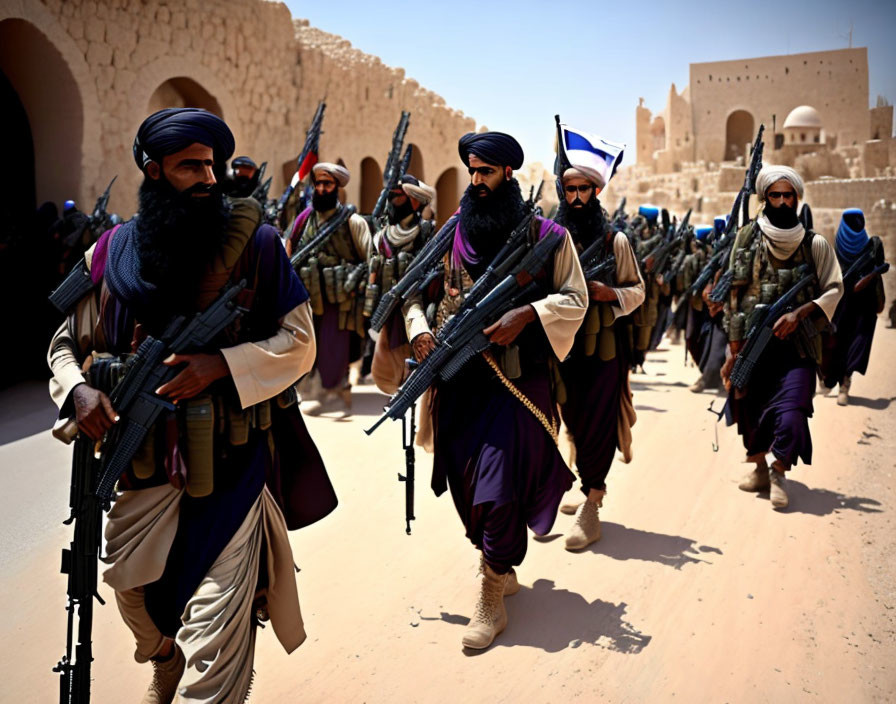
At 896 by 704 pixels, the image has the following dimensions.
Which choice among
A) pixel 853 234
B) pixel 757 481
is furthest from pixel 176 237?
pixel 853 234

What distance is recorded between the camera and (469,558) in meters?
4.23

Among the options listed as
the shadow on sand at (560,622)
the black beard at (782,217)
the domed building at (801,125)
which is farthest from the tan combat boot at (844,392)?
the domed building at (801,125)

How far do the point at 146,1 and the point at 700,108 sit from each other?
4787 centimetres

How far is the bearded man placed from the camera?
7.75 feet

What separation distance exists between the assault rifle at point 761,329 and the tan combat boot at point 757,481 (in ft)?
2.19

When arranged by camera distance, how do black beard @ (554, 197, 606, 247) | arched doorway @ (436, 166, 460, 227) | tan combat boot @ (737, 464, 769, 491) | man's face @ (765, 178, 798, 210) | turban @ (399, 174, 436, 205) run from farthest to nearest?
1. arched doorway @ (436, 166, 460, 227)
2. turban @ (399, 174, 436, 205)
3. tan combat boot @ (737, 464, 769, 491)
4. man's face @ (765, 178, 798, 210)
5. black beard @ (554, 197, 606, 247)

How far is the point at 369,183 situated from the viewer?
57.4 feet

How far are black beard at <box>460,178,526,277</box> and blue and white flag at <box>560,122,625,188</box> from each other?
961 mm

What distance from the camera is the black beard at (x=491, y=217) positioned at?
346 cm

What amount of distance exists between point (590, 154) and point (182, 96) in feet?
31.8

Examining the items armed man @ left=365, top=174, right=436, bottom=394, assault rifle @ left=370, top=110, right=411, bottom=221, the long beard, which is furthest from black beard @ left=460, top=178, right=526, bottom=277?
assault rifle @ left=370, top=110, right=411, bottom=221

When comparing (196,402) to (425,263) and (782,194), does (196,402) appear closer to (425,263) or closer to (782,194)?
(425,263)

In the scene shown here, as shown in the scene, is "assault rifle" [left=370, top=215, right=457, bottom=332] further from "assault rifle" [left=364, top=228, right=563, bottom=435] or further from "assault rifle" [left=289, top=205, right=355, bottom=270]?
"assault rifle" [left=289, top=205, right=355, bottom=270]

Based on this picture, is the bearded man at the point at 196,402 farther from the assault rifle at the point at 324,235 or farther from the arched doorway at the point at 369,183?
the arched doorway at the point at 369,183
